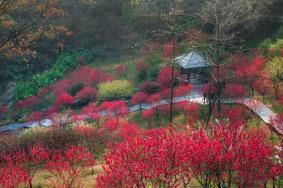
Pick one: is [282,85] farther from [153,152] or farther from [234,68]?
[153,152]

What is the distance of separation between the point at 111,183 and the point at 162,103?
1649 centimetres

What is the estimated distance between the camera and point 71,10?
44.0 m

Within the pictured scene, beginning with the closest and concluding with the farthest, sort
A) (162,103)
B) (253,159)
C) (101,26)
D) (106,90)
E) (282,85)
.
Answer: (253,159) < (282,85) < (162,103) < (106,90) < (101,26)

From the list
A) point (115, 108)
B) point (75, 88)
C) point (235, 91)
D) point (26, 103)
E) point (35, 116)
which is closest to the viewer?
point (235, 91)

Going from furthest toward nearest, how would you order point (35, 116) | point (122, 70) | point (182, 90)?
1. point (122, 70)
2. point (35, 116)
3. point (182, 90)

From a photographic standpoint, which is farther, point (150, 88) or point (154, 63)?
point (154, 63)

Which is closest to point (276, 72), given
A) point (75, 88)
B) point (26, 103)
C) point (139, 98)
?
point (139, 98)

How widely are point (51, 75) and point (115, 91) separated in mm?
10657

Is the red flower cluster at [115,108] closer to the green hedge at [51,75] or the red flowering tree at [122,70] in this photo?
the red flowering tree at [122,70]

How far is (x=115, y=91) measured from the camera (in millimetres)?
30547

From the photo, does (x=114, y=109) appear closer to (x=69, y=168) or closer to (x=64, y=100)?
(x=64, y=100)

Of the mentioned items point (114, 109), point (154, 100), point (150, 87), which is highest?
point (150, 87)

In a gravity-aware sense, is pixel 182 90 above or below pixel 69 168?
below

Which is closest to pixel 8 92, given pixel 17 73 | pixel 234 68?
pixel 17 73
